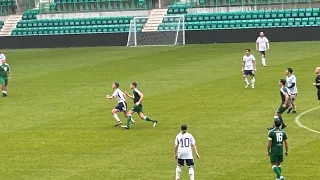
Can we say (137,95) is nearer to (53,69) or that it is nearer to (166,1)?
(53,69)

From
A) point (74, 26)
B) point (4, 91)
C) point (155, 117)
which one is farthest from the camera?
point (74, 26)

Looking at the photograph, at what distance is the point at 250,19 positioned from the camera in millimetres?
70500

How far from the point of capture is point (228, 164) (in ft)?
83.6

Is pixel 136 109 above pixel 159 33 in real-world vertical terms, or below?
below

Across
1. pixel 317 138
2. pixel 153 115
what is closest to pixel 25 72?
pixel 153 115

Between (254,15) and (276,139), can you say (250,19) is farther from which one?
(276,139)

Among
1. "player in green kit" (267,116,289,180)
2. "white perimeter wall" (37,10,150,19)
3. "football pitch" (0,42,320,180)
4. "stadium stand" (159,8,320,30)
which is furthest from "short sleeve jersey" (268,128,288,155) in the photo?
"white perimeter wall" (37,10,150,19)

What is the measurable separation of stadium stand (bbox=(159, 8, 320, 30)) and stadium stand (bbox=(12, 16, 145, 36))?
15.6 feet

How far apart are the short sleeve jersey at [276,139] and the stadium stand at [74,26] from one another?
51893 mm

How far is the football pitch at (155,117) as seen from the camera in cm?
2552

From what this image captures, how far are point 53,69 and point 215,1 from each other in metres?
24.7

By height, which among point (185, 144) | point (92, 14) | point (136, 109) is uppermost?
point (92, 14)

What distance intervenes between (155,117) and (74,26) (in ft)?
146

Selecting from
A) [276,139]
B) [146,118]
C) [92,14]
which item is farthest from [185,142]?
[92,14]
